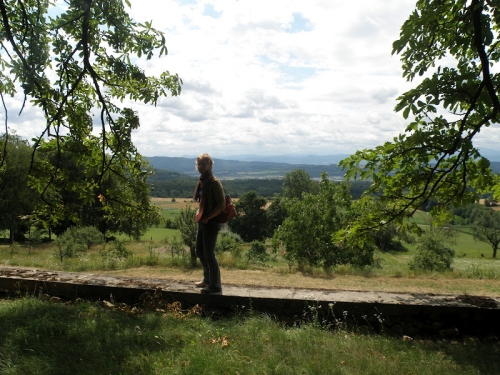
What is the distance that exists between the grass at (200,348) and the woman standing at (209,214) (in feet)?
2.28

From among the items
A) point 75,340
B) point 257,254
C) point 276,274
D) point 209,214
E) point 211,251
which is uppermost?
point 209,214

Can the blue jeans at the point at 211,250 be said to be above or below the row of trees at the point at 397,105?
below

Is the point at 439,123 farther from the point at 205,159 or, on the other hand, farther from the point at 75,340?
the point at 75,340

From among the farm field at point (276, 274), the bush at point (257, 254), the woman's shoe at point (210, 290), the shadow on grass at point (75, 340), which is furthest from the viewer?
the bush at point (257, 254)

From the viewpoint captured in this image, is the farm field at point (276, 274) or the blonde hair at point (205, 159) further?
the farm field at point (276, 274)

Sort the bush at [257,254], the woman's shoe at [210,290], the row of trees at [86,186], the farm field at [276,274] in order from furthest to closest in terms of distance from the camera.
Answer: the bush at [257,254]
the farm field at [276,274]
the row of trees at [86,186]
the woman's shoe at [210,290]

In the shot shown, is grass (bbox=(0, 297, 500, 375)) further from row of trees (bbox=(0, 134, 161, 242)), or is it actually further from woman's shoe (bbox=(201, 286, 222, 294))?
row of trees (bbox=(0, 134, 161, 242))

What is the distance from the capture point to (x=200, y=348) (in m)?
3.42

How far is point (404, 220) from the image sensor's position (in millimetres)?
5047

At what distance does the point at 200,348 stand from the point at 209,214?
1.94 meters

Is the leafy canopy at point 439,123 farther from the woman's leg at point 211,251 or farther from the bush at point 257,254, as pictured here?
the bush at point 257,254

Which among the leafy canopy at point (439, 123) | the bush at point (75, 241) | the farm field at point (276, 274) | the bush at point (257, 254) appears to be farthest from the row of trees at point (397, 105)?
the bush at point (257, 254)

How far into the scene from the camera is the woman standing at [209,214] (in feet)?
16.4

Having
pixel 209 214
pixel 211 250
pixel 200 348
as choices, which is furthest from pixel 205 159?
pixel 200 348
